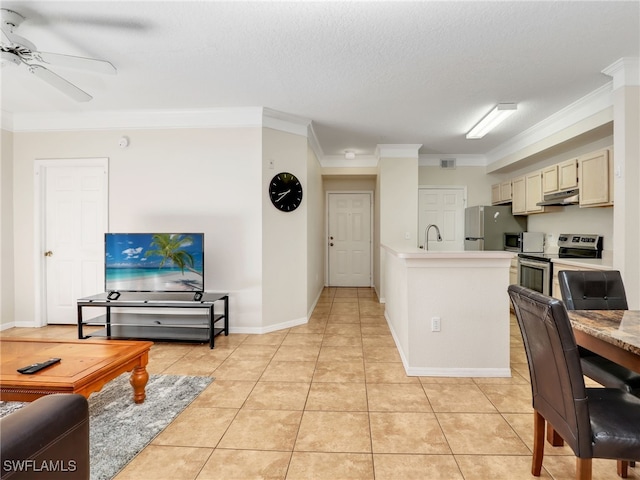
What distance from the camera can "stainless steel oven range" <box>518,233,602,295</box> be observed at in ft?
12.3

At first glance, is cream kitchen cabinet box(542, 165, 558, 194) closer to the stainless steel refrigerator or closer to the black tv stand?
the stainless steel refrigerator

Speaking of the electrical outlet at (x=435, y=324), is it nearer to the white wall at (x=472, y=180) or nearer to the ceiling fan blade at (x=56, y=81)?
the ceiling fan blade at (x=56, y=81)

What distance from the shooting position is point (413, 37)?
2334mm

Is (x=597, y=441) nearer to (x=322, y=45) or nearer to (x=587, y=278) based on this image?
(x=587, y=278)

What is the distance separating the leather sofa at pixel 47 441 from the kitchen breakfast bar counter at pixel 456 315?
7.52 feet

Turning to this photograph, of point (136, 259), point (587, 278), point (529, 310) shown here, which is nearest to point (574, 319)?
point (529, 310)

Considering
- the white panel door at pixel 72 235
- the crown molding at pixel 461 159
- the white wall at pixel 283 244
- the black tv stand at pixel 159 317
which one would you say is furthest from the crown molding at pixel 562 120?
the white panel door at pixel 72 235

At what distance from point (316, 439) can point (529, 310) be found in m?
1.37

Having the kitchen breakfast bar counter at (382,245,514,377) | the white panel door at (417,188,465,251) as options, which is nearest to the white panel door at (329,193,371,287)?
the white panel door at (417,188,465,251)

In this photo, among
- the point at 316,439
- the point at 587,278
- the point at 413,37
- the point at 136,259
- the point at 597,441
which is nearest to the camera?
the point at 597,441

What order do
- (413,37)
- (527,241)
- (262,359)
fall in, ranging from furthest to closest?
(527,241) → (262,359) → (413,37)

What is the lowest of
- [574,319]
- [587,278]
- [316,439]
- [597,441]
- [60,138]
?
[316,439]

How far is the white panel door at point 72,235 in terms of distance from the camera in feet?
13.2
